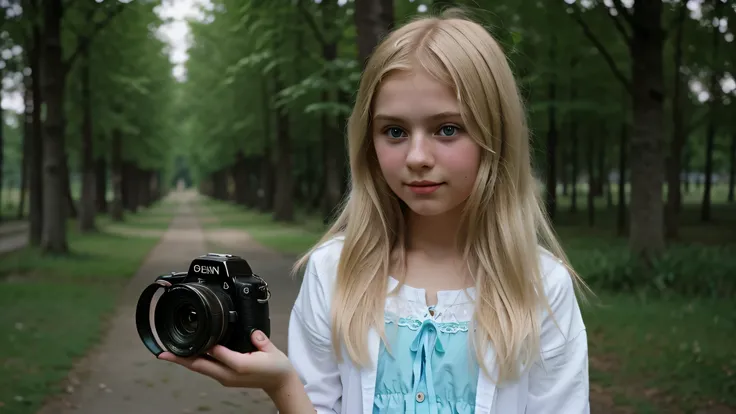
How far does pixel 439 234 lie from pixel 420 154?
0.31 metres

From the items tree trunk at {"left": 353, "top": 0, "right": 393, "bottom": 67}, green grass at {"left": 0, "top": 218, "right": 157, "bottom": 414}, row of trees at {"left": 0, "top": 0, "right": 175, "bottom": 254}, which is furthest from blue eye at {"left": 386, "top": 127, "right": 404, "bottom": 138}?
row of trees at {"left": 0, "top": 0, "right": 175, "bottom": 254}

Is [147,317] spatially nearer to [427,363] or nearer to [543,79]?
[427,363]

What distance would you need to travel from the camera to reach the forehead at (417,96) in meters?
1.83

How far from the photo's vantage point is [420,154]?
181 centimetres

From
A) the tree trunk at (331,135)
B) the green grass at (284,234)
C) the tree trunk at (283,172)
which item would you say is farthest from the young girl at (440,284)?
the tree trunk at (283,172)

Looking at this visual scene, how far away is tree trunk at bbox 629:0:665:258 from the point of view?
35.0 feet

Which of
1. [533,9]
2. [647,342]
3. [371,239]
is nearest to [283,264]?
[533,9]

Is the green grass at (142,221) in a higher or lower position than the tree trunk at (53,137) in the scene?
lower

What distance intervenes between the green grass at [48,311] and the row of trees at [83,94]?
129 cm

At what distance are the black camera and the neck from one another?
1.46ft

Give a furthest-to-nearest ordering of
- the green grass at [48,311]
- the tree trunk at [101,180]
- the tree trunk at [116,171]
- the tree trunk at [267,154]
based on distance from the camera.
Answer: the tree trunk at [101,180], the tree trunk at [116,171], the tree trunk at [267,154], the green grass at [48,311]

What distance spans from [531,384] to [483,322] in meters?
0.20

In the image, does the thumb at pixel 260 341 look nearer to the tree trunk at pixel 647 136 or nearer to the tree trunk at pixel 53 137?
the tree trunk at pixel 647 136

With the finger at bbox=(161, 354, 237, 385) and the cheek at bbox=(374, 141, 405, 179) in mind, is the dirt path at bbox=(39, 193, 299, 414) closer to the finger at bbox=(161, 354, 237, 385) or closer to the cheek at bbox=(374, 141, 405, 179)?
the finger at bbox=(161, 354, 237, 385)
